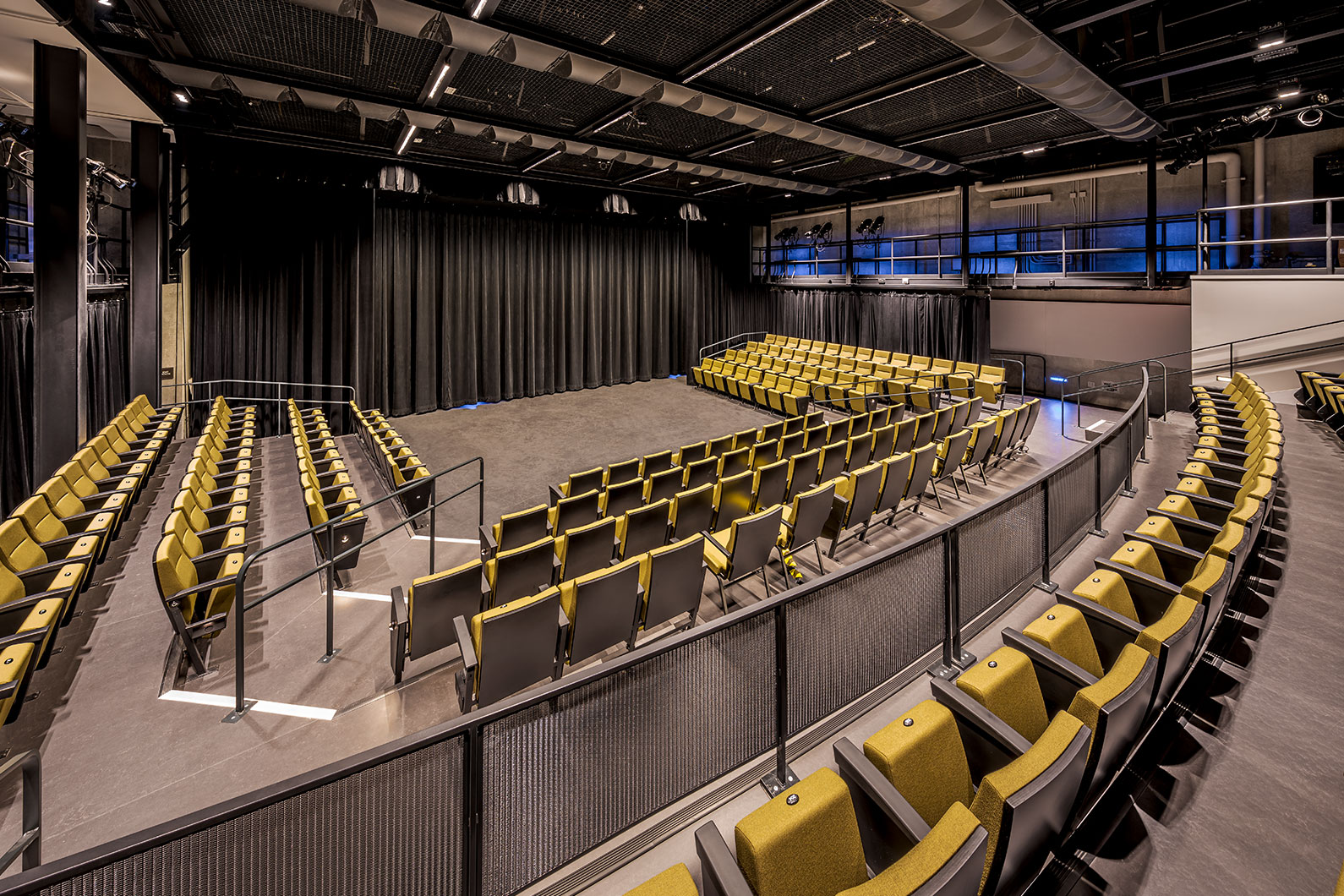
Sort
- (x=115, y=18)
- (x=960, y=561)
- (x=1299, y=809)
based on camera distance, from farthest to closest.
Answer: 1. (x=115, y=18)
2. (x=960, y=561)
3. (x=1299, y=809)

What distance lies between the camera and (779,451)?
24.3ft

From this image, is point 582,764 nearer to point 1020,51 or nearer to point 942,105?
point 1020,51

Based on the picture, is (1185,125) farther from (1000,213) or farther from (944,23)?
(944,23)

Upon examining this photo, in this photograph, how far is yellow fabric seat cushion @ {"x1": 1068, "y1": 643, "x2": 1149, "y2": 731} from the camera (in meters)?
1.87

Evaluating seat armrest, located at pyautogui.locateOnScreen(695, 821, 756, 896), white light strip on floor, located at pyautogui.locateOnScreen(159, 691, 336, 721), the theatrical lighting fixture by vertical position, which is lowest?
white light strip on floor, located at pyautogui.locateOnScreen(159, 691, 336, 721)

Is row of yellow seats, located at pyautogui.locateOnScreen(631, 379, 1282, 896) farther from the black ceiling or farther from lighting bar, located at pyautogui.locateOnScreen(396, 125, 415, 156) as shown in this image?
lighting bar, located at pyautogui.locateOnScreen(396, 125, 415, 156)

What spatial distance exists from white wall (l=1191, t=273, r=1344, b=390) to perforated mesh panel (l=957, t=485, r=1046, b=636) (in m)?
9.00

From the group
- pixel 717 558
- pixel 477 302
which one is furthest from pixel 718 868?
pixel 477 302

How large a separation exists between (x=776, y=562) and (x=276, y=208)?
11385mm

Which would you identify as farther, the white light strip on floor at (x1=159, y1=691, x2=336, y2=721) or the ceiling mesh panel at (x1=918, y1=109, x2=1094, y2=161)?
the ceiling mesh panel at (x1=918, y1=109, x2=1094, y2=161)

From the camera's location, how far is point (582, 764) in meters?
1.83

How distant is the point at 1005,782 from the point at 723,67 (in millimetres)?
7387

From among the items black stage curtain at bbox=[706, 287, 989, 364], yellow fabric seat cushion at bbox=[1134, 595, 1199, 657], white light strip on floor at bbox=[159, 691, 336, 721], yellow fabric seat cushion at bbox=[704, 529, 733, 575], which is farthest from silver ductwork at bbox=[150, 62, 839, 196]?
yellow fabric seat cushion at bbox=[1134, 595, 1199, 657]

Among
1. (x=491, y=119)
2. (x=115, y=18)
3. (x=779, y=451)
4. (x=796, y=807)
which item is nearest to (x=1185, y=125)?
(x=779, y=451)
